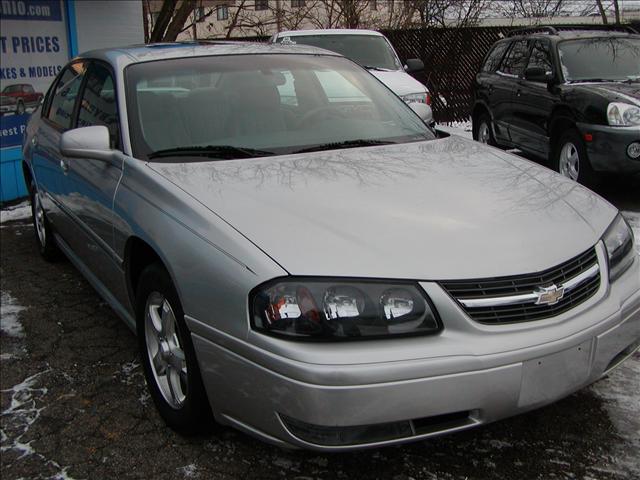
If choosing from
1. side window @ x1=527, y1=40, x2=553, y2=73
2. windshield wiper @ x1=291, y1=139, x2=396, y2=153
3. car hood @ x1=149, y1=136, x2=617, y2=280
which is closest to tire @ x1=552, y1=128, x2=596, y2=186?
side window @ x1=527, y1=40, x2=553, y2=73

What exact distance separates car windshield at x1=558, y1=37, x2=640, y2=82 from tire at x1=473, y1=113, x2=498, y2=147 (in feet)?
5.69

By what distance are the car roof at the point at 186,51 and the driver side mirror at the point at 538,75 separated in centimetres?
392

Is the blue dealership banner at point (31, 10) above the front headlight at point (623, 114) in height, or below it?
above

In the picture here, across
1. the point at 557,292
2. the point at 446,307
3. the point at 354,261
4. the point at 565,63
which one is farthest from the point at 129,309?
the point at 565,63

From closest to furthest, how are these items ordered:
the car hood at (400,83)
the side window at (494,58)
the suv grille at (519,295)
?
the suv grille at (519,295) < the car hood at (400,83) < the side window at (494,58)

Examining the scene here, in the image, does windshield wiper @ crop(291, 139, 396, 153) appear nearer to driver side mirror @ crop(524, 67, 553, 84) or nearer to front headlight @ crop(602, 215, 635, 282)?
front headlight @ crop(602, 215, 635, 282)

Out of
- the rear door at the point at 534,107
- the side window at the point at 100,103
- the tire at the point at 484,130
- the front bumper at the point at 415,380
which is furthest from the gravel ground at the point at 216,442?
the tire at the point at 484,130

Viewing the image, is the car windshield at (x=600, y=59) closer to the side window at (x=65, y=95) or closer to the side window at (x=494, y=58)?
the side window at (x=494, y=58)

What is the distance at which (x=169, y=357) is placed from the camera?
2.86 metres

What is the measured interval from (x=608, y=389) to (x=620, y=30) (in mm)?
6678

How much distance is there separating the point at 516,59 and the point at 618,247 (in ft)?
20.9

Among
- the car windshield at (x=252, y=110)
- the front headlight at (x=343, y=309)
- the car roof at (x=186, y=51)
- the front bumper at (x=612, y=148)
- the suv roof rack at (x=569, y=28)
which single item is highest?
the suv roof rack at (x=569, y=28)

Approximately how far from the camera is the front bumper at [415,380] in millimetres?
2133

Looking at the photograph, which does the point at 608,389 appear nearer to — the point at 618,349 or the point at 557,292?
the point at 618,349
